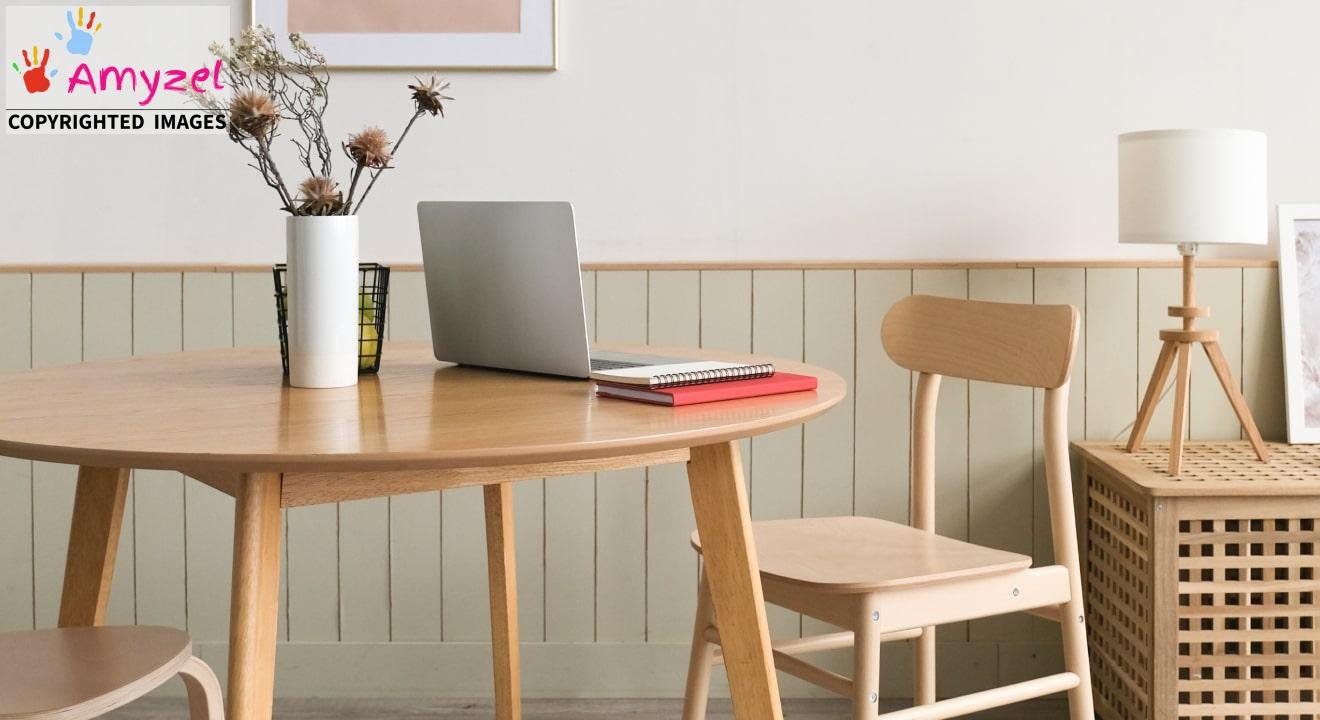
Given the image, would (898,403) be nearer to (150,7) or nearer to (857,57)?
(857,57)

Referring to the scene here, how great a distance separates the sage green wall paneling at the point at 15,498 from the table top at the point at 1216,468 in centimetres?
220

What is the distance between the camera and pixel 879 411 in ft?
8.67

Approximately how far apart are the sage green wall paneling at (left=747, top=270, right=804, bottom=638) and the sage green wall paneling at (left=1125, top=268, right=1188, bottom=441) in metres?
0.71

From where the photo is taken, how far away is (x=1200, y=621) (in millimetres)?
2184

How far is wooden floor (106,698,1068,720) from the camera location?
2.58 metres

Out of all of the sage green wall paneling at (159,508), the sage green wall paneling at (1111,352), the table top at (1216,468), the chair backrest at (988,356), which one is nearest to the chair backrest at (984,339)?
the chair backrest at (988,356)

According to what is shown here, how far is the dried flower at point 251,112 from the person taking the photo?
59.1 inches

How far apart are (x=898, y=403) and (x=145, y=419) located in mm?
1689

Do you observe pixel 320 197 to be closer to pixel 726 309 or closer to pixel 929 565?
pixel 929 565

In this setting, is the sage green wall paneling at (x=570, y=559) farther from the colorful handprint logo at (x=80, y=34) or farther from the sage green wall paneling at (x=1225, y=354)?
the sage green wall paneling at (x=1225, y=354)

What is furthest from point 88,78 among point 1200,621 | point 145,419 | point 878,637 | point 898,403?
point 1200,621

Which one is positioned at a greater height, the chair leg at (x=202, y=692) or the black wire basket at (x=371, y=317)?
the black wire basket at (x=371, y=317)

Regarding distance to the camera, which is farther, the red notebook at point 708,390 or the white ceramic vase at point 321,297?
the white ceramic vase at point 321,297

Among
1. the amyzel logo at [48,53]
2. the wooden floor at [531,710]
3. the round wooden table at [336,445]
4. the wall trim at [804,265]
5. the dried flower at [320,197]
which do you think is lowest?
the wooden floor at [531,710]
